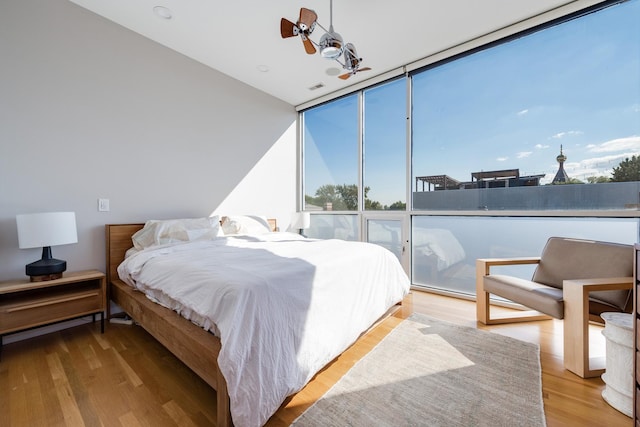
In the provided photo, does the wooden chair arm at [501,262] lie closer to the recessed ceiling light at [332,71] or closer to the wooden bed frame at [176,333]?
the wooden bed frame at [176,333]

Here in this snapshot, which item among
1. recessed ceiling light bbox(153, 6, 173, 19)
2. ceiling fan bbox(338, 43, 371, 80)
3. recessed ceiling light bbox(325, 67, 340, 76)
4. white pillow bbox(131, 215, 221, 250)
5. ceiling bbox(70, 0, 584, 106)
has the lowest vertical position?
white pillow bbox(131, 215, 221, 250)

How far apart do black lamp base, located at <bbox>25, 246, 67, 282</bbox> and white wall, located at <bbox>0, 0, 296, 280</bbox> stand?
273 millimetres

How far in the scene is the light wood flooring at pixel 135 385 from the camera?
138cm

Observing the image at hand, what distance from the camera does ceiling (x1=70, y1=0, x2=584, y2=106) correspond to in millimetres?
2473

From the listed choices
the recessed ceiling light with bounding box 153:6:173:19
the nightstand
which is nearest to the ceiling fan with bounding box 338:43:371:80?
the recessed ceiling light with bounding box 153:6:173:19

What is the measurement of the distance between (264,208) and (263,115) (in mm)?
1480

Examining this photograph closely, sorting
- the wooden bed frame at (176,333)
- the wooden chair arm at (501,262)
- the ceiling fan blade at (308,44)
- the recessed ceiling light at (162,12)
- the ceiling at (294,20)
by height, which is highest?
the recessed ceiling light at (162,12)

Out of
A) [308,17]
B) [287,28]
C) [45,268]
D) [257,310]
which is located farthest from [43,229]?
[308,17]

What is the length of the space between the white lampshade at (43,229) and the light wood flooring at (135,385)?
33.3 inches

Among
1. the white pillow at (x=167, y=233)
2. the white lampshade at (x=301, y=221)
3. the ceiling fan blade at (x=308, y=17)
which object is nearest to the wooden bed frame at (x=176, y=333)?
the white pillow at (x=167, y=233)

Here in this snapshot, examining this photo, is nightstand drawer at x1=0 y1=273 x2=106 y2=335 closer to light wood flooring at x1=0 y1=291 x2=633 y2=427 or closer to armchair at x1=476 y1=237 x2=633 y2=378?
light wood flooring at x1=0 y1=291 x2=633 y2=427

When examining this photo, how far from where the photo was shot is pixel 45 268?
2.06 m

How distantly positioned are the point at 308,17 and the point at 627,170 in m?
2.96

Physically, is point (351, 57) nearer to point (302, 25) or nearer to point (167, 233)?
point (302, 25)
